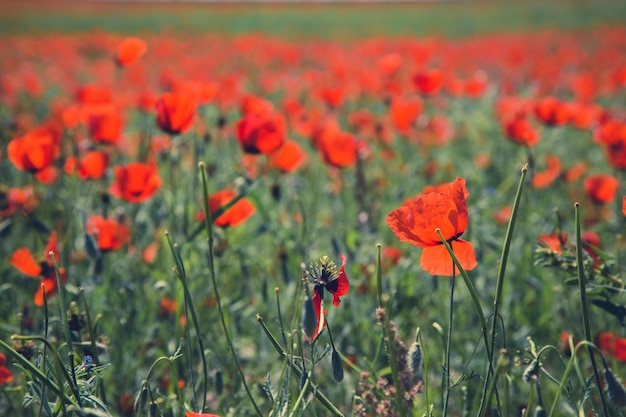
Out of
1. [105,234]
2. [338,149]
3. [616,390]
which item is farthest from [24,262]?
[616,390]

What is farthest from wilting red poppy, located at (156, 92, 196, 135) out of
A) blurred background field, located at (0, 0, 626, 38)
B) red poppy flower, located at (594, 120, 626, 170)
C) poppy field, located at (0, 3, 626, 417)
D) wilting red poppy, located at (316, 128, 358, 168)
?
blurred background field, located at (0, 0, 626, 38)

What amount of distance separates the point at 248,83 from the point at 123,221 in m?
5.87

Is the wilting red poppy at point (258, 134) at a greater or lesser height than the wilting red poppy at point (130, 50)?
lesser

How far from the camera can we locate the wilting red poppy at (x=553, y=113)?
96.7 inches

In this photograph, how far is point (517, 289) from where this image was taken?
6.27ft

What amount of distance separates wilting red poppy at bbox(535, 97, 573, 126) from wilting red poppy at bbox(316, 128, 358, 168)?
96 cm

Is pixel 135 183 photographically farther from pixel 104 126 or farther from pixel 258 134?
pixel 104 126

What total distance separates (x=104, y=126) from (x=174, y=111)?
611 millimetres

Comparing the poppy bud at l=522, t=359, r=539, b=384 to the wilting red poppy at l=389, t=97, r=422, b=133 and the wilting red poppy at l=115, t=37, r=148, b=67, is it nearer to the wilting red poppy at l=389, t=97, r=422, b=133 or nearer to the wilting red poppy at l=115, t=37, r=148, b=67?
the wilting red poppy at l=115, t=37, r=148, b=67

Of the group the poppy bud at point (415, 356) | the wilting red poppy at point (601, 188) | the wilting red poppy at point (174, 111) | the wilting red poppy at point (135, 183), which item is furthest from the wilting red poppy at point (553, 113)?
the poppy bud at point (415, 356)

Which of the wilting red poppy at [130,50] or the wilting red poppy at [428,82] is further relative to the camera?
the wilting red poppy at [428,82]

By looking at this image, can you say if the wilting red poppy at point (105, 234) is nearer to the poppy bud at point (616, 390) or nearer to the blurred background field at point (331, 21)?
the poppy bud at point (616, 390)

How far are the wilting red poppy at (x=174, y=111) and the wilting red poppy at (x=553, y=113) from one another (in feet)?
5.33

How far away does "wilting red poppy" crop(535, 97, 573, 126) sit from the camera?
2.46 meters
